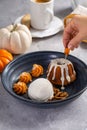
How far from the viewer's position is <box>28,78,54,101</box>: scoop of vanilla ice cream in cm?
75

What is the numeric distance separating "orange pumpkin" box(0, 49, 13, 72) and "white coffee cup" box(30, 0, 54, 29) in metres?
0.19

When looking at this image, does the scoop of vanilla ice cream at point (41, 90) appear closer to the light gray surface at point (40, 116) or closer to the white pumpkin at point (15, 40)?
the light gray surface at point (40, 116)

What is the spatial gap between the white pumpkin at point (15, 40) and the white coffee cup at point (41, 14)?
0.10m

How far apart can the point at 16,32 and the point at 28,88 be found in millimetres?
229

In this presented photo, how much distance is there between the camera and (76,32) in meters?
0.87

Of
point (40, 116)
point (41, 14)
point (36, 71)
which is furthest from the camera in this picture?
point (41, 14)

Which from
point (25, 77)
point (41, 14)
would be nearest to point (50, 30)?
point (41, 14)

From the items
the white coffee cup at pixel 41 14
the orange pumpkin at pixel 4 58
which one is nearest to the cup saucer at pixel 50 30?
the white coffee cup at pixel 41 14

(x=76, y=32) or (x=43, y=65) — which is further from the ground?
(x=76, y=32)

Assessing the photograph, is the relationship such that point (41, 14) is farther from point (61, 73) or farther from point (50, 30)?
point (61, 73)

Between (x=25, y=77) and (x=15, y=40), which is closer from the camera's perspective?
(x=25, y=77)

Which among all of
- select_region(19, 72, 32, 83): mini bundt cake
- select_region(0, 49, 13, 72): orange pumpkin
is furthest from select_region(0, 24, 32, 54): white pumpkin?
select_region(19, 72, 32, 83): mini bundt cake

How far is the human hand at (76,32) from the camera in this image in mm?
820

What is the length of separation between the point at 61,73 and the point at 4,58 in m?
0.19
